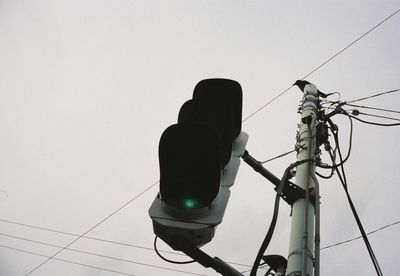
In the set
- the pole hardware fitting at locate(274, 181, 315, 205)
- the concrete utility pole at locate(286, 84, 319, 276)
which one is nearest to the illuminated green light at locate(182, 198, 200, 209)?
the concrete utility pole at locate(286, 84, 319, 276)

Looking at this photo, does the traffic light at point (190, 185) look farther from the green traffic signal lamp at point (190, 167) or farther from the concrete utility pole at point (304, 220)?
the concrete utility pole at point (304, 220)

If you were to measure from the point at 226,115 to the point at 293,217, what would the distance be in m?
0.93

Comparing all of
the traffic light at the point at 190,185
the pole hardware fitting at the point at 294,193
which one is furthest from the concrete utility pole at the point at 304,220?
the traffic light at the point at 190,185

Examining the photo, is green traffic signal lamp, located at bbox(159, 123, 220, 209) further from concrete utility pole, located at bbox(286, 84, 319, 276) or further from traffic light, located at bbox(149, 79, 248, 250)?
concrete utility pole, located at bbox(286, 84, 319, 276)

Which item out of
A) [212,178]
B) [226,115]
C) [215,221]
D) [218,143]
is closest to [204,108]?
[226,115]

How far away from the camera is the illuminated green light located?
186 cm

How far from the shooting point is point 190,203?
1875 mm

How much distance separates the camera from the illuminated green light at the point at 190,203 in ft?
6.10

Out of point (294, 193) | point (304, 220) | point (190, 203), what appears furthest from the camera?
point (294, 193)

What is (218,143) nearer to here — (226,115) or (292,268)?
(226,115)

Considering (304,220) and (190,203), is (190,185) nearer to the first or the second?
(190,203)

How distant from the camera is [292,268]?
2.27m

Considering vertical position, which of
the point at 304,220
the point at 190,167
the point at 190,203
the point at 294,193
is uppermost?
the point at 294,193

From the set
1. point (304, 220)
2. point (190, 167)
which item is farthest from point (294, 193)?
point (190, 167)
